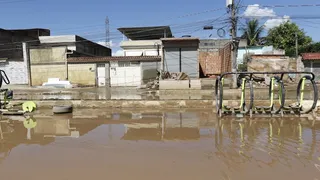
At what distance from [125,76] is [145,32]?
9.98m

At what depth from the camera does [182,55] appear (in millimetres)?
27375

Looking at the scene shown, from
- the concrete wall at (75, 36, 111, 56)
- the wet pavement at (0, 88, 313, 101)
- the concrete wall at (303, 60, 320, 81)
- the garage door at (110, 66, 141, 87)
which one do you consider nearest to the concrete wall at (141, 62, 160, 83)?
the garage door at (110, 66, 141, 87)

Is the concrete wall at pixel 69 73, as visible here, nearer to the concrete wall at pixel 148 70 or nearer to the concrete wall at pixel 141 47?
the concrete wall at pixel 148 70

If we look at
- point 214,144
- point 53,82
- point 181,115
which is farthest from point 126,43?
point 214,144

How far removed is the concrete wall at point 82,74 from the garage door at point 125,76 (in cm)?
206

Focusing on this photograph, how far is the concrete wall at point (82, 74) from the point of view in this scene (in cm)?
3019

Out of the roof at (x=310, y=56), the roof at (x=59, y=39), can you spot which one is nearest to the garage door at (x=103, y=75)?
the roof at (x=59, y=39)

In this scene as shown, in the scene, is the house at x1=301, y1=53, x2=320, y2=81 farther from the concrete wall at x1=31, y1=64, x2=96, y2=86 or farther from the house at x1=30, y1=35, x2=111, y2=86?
the concrete wall at x1=31, y1=64, x2=96, y2=86

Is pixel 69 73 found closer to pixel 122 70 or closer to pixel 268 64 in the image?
pixel 122 70

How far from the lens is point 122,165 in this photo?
571 cm

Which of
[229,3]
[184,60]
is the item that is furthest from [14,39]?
[229,3]

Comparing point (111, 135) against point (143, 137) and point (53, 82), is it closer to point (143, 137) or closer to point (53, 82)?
point (143, 137)

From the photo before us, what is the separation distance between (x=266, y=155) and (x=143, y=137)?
3.52 m

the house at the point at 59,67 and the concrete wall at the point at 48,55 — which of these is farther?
the concrete wall at the point at 48,55
